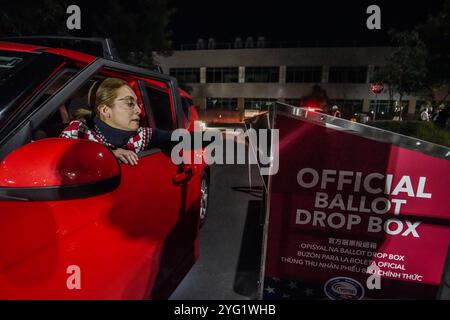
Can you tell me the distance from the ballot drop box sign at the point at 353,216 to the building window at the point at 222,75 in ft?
141

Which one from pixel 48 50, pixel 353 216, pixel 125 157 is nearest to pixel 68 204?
pixel 125 157

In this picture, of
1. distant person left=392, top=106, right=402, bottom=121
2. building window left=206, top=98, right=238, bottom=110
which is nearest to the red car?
distant person left=392, top=106, right=402, bottom=121

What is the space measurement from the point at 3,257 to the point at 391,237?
1748 millimetres

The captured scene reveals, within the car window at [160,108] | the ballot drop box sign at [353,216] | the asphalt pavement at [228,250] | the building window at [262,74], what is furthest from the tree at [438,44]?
the building window at [262,74]

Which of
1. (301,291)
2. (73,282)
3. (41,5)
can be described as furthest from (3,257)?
(41,5)

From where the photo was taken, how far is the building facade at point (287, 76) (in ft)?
134

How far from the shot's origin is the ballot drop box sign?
1586 mm

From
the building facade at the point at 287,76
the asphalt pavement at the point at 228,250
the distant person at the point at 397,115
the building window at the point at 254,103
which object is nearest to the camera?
the asphalt pavement at the point at 228,250

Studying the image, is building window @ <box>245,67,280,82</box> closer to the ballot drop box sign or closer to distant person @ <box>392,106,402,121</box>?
distant person @ <box>392,106,402,121</box>

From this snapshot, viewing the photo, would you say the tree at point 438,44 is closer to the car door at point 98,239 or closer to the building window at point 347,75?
the car door at point 98,239

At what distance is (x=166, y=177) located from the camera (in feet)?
7.32

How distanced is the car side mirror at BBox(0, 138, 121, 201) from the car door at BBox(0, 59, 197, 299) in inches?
1.5

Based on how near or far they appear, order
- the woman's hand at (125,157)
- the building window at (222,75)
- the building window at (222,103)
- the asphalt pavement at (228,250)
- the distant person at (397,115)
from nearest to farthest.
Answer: the woman's hand at (125,157) < the asphalt pavement at (228,250) < the distant person at (397,115) < the building window at (222,75) < the building window at (222,103)

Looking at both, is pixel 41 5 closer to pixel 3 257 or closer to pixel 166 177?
pixel 166 177
